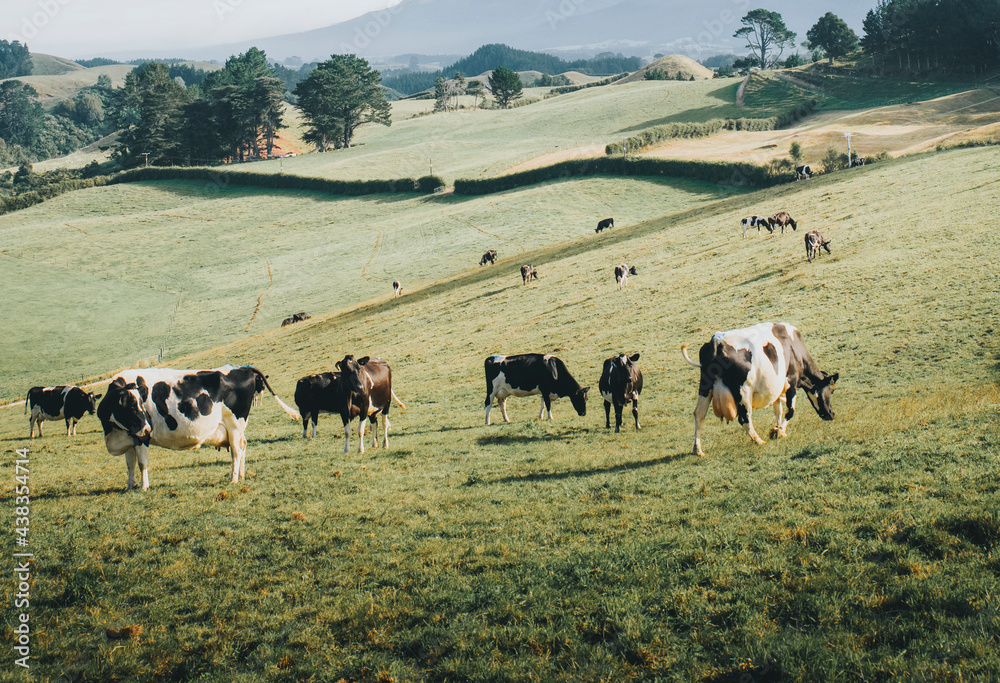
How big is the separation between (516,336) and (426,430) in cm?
1256

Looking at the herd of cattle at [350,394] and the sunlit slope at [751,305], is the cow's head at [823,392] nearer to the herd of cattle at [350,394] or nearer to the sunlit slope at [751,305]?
the herd of cattle at [350,394]

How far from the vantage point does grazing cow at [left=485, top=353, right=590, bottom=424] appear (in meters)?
19.9

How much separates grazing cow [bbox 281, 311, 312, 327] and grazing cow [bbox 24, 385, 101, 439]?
2126 centimetres

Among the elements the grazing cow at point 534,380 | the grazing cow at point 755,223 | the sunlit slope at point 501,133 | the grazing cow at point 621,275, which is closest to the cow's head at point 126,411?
the grazing cow at point 534,380

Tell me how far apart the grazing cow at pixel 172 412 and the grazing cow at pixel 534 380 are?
7377mm

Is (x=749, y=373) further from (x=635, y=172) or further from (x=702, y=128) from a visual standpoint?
(x=702, y=128)

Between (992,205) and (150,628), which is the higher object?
(992,205)

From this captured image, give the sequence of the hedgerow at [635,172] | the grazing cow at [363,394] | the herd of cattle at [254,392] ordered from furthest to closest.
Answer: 1. the hedgerow at [635,172]
2. the grazing cow at [363,394]
3. the herd of cattle at [254,392]

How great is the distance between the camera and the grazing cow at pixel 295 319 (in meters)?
47.5

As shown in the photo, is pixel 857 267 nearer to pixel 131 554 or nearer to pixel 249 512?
pixel 249 512

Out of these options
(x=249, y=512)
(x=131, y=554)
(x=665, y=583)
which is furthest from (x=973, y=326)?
(x=131, y=554)

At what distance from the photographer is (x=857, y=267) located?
30000mm

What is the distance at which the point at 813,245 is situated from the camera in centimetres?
3291

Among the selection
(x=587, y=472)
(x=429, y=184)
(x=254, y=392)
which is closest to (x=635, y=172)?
(x=429, y=184)
